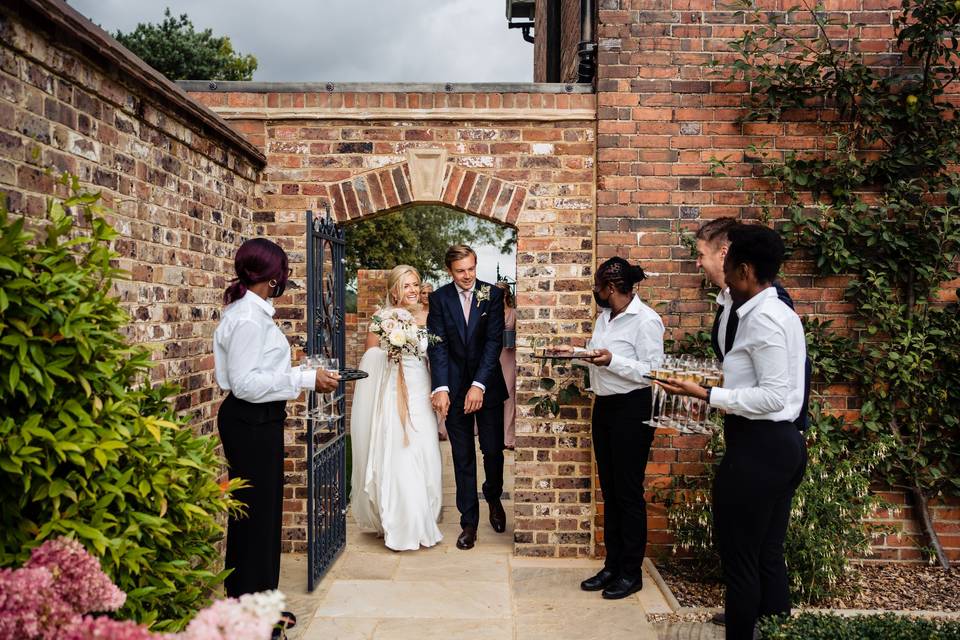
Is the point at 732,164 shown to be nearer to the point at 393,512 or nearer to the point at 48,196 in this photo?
the point at 393,512

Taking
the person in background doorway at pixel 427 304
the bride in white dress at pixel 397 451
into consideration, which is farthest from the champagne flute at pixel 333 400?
the person in background doorway at pixel 427 304

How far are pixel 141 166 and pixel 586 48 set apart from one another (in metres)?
3.06

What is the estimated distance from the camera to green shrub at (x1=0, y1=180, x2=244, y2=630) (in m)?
1.78

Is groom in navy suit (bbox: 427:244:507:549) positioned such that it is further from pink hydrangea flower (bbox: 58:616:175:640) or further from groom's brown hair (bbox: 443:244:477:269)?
pink hydrangea flower (bbox: 58:616:175:640)

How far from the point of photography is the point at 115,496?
1973 millimetres

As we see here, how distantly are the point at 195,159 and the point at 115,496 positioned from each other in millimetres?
2615

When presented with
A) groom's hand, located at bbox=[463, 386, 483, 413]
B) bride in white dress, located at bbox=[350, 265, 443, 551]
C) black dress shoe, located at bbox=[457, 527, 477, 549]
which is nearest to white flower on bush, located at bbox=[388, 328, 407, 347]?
bride in white dress, located at bbox=[350, 265, 443, 551]

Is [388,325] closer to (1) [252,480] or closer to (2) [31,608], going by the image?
(1) [252,480]

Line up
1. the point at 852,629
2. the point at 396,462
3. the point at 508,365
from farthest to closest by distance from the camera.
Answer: the point at 508,365 < the point at 396,462 < the point at 852,629

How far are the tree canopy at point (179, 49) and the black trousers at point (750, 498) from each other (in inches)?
1014

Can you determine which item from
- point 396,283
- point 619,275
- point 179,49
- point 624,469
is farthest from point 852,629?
point 179,49

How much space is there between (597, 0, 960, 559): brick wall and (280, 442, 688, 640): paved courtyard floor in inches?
39.7

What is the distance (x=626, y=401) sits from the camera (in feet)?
14.1

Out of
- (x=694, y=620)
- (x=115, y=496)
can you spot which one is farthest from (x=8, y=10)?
(x=694, y=620)
